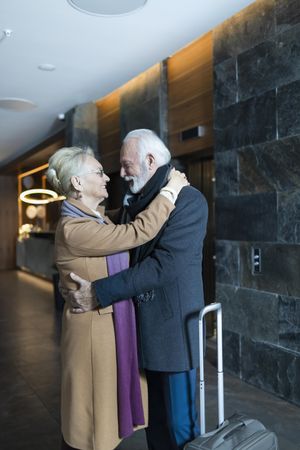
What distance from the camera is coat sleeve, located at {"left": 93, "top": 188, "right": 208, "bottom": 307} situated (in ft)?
5.03

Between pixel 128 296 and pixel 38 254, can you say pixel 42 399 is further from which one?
pixel 38 254

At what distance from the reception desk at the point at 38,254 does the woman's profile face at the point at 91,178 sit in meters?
7.48

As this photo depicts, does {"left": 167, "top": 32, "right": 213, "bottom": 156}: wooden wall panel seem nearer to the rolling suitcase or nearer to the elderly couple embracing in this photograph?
the elderly couple embracing

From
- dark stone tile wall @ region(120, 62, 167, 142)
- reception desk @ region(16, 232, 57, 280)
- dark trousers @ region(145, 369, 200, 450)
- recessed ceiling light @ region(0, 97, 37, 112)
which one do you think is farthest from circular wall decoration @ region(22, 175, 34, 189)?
dark trousers @ region(145, 369, 200, 450)

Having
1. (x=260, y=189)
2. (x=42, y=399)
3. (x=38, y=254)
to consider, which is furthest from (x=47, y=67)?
(x=38, y=254)

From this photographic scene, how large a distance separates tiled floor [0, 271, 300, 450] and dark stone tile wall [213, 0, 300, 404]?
227mm

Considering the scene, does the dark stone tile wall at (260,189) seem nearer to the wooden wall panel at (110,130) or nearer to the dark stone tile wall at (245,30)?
the dark stone tile wall at (245,30)

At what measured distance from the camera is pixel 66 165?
5.47 feet

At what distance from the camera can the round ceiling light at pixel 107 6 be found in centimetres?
311

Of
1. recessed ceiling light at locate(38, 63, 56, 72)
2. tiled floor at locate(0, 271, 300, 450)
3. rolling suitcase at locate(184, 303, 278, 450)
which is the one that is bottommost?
tiled floor at locate(0, 271, 300, 450)

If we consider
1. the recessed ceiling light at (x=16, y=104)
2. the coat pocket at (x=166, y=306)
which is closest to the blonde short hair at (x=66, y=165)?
the coat pocket at (x=166, y=306)

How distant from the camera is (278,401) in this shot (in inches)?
121

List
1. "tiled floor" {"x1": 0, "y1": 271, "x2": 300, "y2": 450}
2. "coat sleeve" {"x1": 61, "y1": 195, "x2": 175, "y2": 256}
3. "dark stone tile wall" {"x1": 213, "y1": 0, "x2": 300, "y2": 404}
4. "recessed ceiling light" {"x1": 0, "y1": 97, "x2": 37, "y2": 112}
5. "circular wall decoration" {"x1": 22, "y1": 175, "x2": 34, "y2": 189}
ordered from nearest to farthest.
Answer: "coat sleeve" {"x1": 61, "y1": 195, "x2": 175, "y2": 256}, "tiled floor" {"x1": 0, "y1": 271, "x2": 300, "y2": 450}, "dark stone tile wall" {"x1": 213, "y1": 0, "x2": 300, "y2": 404}, "recessed ceiling light" {"x1": 0, "y1": 97, "x2": 37, "y2": 112}, "circular wall decoration" {"x1": 22, "y1": 175, "x2": 34, "y2": 189}

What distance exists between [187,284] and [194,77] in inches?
122
